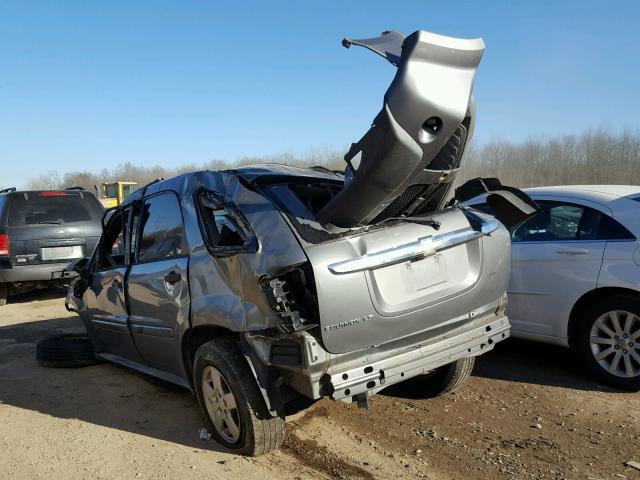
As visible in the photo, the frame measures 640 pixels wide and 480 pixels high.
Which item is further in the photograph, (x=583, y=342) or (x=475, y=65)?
(x=583, y=342)

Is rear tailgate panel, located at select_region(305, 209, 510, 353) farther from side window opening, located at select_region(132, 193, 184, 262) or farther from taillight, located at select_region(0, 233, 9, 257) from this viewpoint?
taillight, located at select_region(0, 233, 9, 257)

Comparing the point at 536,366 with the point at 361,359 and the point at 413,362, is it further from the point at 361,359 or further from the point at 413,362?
the point at 361,359

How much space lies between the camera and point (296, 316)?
304 centimetres

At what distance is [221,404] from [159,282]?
1.07 meters

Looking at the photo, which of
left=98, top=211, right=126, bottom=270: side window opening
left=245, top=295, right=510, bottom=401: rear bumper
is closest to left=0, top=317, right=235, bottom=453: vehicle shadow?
left=245, top=295, right=510, bottom=401: rear bumper

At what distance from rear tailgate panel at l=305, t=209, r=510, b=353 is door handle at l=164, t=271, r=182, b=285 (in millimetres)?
1289

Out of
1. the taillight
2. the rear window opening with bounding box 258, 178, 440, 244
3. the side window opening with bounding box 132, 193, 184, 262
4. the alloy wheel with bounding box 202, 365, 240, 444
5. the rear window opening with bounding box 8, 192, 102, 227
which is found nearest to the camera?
the rear window opening with bounding box 258, 178, 440, 244

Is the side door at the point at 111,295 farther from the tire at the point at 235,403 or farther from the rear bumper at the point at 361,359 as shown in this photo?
the rear bumper at the point at 361,359

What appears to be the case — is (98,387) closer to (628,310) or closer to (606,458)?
(606,458)

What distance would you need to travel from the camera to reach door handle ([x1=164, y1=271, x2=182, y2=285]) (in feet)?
12.8

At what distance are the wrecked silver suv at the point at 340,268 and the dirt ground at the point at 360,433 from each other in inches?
13.5

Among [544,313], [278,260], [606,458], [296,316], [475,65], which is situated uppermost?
[475,65]

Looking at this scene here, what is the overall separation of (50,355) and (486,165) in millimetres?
33627

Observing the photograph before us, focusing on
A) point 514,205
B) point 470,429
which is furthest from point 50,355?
point 514,205
